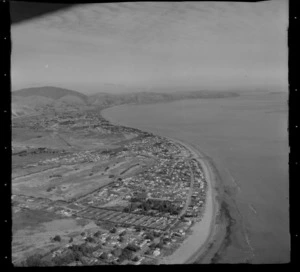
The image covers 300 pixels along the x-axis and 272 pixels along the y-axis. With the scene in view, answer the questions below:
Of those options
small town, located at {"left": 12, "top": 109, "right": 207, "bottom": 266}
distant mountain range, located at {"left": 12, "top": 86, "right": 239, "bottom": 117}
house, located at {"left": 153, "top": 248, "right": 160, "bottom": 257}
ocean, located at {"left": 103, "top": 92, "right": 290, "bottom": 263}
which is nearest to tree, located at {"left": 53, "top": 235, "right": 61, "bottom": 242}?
small town, located at {"left": 12, "top": 109, "right": 207, "bottom": 266}

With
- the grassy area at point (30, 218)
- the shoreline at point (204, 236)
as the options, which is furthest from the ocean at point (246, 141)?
the grassy area at point (30, 218)

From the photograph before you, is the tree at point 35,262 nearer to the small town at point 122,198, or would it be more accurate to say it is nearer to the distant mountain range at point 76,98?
the small town at point 122,198

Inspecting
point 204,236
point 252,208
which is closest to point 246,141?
point 252,208

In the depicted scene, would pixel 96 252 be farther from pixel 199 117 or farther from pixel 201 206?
pixel 199 117

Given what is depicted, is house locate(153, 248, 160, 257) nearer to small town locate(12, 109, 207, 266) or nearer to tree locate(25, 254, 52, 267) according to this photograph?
small town locate(12, 109, 207, 266)

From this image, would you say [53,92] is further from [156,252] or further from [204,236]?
[204,236]
